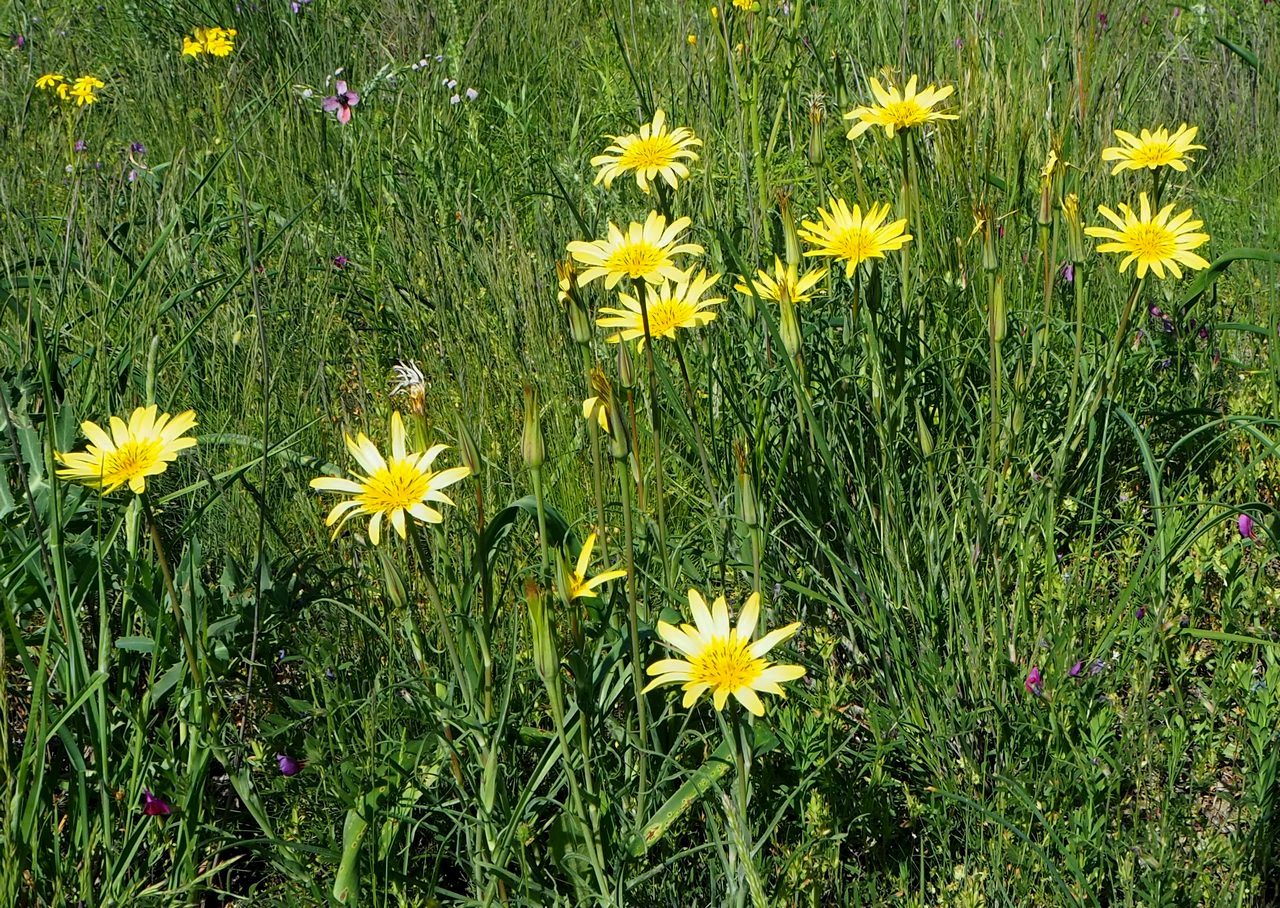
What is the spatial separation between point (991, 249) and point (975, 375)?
1.46 feet

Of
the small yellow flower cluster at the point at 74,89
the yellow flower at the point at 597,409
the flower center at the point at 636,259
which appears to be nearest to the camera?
the yellow flower at the point at 597,409

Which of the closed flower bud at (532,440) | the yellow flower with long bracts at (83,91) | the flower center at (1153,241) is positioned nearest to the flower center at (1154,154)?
the flower center at (1153,241)

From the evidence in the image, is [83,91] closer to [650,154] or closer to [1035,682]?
[650,154]

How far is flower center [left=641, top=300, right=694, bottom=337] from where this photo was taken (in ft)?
4.84

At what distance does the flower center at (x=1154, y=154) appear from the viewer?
5.52ft

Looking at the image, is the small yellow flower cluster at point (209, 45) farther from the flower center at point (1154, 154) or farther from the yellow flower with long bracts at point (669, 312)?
the flower center at point (1154, 154)

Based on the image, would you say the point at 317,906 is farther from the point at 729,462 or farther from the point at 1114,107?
the point at 1114,107

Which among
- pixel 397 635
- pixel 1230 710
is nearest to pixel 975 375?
pixel 1230 710

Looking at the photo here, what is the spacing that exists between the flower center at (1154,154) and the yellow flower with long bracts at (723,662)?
1029mm

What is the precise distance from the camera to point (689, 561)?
1562 millimetres

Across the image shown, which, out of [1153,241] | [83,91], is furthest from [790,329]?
[83,91]

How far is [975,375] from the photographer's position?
79.3 inches

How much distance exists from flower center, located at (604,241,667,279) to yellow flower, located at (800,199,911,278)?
0.26 meters

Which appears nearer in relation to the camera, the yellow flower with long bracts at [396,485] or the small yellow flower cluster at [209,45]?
the yellow flower with long bracts at [396,485]
